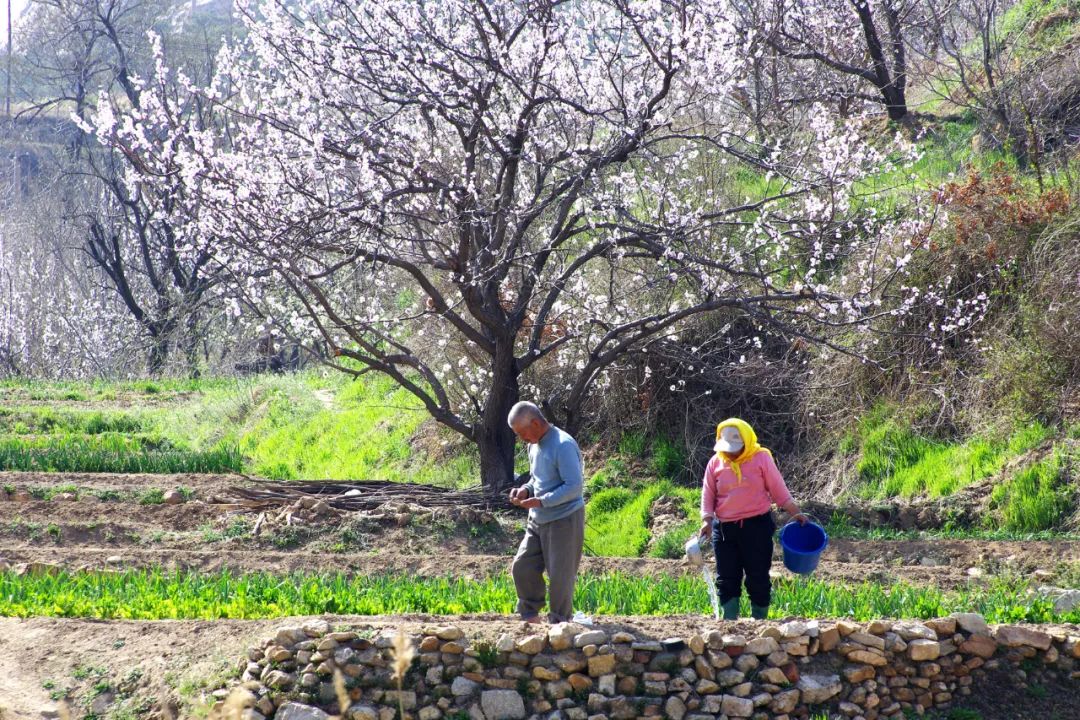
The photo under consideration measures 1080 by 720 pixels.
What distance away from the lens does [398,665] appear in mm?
2682

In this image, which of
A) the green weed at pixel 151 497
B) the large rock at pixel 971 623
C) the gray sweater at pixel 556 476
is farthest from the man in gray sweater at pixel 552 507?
the green weed at pixel 151 497

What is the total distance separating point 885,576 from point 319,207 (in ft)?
21.8

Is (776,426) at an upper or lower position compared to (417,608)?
upper

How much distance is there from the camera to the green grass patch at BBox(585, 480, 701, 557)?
11672mm

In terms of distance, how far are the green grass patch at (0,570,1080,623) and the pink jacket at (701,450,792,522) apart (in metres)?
0.98

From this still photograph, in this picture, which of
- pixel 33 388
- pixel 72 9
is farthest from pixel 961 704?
pixel 72 9

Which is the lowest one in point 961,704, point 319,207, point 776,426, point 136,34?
point 961,704

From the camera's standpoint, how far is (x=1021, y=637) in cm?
688

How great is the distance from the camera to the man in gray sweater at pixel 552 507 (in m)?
6.78

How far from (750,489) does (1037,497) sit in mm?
4933

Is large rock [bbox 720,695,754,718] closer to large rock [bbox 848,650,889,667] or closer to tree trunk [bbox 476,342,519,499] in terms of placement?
large rock [bbox 848,650,889,667]

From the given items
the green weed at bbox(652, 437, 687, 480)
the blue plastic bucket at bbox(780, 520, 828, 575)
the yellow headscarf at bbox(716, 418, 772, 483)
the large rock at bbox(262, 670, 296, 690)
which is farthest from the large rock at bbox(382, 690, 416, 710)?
the green weed at bbox(652, 437, 687, 480)

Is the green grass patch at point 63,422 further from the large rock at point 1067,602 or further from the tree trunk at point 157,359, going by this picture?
the large rock at point 1067,602

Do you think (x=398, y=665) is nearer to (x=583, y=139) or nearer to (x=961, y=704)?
(x=961, y=704)
